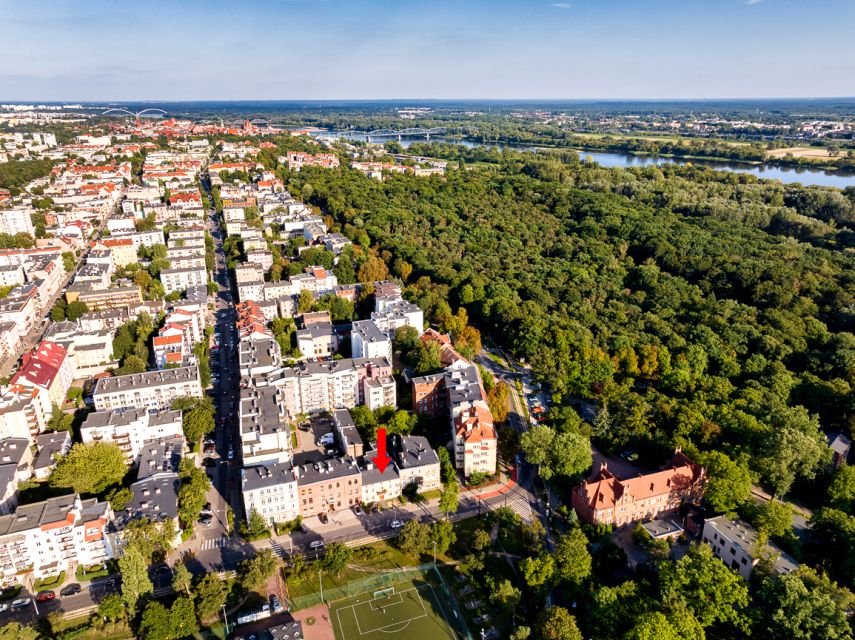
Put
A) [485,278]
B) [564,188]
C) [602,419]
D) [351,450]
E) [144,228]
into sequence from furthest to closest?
[564,188] → [144,228] → [485,278] → [602,419] → [351,450]

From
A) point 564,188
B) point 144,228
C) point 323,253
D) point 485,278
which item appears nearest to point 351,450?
point 485,278

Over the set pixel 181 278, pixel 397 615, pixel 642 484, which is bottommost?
pixel 397 615

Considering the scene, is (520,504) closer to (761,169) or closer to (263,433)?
(263,433)

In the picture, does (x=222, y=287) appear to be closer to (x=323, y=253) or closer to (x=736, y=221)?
(x=323, y=253)

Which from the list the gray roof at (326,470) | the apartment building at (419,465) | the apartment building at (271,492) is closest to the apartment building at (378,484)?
the apartment building at (419,465)

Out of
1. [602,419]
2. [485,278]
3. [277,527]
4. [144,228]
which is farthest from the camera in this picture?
[144,228]

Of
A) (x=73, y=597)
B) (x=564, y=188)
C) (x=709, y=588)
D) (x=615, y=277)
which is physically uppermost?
(x=564, y=188)

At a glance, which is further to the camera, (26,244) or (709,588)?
(26,244)

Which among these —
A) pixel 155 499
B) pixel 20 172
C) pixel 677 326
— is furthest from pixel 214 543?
pixel 20 172
